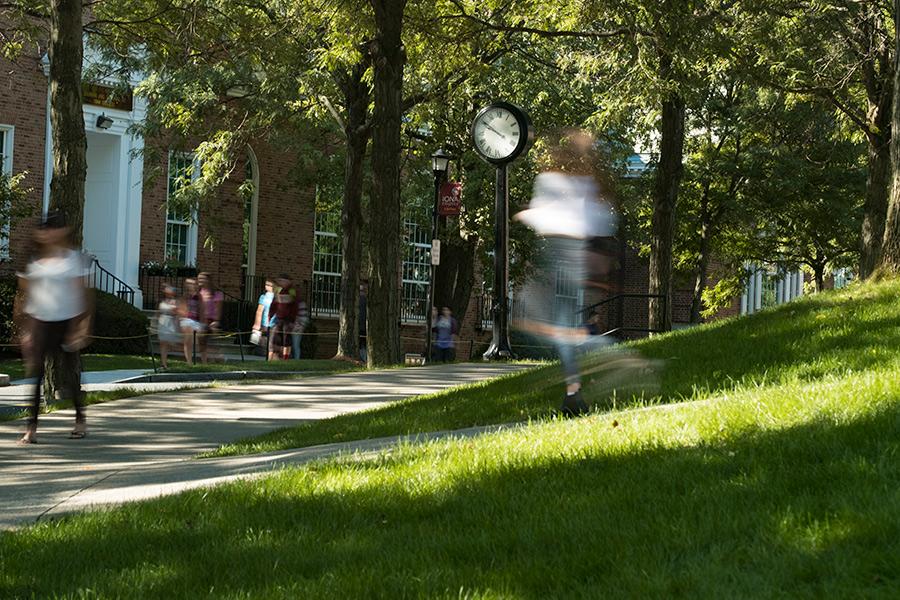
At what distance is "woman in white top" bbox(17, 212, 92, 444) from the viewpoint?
31.8ft

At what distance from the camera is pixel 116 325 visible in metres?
25.0

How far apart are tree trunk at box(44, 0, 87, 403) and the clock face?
5.99 m

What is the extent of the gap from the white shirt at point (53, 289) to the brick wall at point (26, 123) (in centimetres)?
1771

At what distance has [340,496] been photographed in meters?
5.80

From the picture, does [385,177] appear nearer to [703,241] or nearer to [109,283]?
[109,283]

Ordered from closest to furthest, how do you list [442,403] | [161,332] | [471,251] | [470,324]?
[442,403]
[161,332]
[471,251]
[470,324]

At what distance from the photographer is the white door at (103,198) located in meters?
28.5

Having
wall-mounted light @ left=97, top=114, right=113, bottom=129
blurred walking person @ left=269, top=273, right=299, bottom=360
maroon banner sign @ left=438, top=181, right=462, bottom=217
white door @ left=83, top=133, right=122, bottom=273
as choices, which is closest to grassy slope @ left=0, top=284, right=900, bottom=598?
maroon banner sign @ left=438, top=181, right=462, bottom=217

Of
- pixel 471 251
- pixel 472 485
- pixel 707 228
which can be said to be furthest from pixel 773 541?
pixel 707 228

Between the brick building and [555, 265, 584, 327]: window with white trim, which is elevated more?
the brick building

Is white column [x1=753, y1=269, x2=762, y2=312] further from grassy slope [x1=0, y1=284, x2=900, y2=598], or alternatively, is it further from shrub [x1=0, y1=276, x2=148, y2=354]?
grassy slope [x1=0, y1=284, x2=900, y2=598]

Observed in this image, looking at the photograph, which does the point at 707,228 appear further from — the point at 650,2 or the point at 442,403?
the point at 442,403

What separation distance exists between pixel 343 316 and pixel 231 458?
55.7 ft

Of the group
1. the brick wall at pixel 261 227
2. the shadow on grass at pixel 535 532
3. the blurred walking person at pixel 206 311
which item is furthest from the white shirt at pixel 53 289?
the brick wall at pixel 261 227
